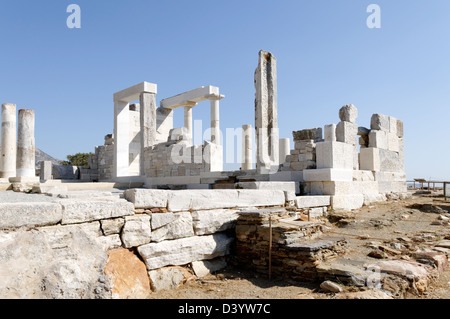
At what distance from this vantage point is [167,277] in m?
4.67

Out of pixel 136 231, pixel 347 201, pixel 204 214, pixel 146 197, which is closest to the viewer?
pixel 136 231

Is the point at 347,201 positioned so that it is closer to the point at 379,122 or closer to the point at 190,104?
the point at 379,122

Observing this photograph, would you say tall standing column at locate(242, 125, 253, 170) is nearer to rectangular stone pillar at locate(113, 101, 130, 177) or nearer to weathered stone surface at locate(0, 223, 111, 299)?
rectangular stone pillar at locate(113, 101, 130, 177)

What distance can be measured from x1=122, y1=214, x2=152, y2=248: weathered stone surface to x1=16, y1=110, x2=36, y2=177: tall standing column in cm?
1051

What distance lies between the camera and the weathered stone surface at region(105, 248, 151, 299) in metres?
4.05

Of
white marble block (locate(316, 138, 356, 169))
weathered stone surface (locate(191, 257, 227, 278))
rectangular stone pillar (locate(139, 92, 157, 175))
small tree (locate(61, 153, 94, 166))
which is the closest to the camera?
weathered stone surface (locate(191, 257, 227, 278))

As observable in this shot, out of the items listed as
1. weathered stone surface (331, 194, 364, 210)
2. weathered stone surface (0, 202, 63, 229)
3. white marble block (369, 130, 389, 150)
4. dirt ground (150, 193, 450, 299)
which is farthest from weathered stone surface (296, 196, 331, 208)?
weathered stone surface (0, 202, 63, 229)

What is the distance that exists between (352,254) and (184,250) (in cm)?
244

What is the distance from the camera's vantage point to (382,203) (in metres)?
9.96

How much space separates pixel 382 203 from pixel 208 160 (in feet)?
16.9

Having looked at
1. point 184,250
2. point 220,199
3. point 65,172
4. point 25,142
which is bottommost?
point 184,250

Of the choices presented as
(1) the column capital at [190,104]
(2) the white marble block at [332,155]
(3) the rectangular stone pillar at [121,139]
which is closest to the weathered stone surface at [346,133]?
(2) the white marble block at [332,155]

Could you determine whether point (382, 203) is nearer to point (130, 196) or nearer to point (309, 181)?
point (309, 181)

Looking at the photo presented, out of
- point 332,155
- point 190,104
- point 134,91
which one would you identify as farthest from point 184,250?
point 190,104
